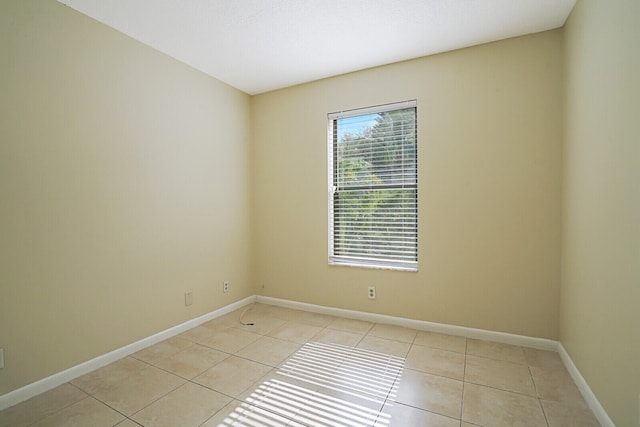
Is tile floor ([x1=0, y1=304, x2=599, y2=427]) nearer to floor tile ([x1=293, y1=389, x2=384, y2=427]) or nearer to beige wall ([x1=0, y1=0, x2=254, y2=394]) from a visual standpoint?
floor tile ([x1=293, y1=389, x2=384, y2=427])

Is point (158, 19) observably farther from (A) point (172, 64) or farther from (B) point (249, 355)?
(B) point (249, 355)

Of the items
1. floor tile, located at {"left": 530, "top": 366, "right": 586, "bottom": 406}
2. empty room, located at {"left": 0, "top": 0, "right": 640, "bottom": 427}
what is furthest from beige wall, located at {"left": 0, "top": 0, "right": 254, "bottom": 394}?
floor tile, located at {"left": 530, "top": 366, "right": 586, "bottom": 406}

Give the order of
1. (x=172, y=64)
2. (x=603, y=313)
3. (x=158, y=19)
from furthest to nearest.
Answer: (x=172, y=64) < (x=158, y=19) < (x=603, y=313)

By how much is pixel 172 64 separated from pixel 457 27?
2589 mm

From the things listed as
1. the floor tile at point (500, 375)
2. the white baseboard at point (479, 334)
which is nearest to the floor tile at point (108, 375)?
the white baseboard at point (479, 334)

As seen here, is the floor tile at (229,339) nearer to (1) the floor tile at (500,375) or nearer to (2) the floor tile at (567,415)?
(1) the floor tile at (500,375)

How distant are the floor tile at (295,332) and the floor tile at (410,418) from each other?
3.74 feet

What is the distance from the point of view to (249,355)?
2.58 metres

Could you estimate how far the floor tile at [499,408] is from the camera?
5.71 ft

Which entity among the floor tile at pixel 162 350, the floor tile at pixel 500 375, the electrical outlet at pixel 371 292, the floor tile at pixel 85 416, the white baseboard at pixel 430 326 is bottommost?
the floor tile at pixel 85 416

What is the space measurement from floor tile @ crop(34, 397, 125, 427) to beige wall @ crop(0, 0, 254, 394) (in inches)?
15.3

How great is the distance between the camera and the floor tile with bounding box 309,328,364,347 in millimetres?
2828

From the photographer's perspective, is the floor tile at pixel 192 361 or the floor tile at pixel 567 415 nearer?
the floor tile at pixel 567 415

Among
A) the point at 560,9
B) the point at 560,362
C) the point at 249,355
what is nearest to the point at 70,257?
the point at 249,355
